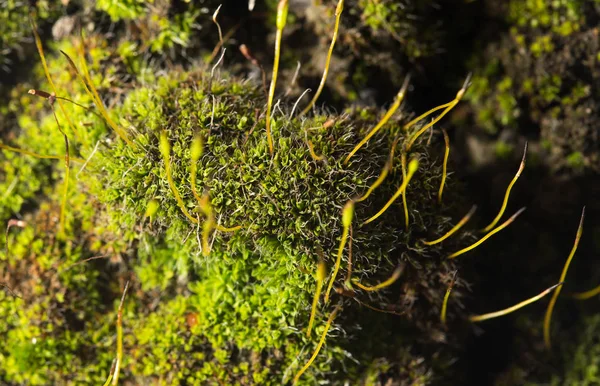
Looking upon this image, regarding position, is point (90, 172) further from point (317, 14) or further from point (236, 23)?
point (317, 14)

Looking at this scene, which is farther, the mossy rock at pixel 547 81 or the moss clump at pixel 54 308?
the mossy rock at pixel 547 81

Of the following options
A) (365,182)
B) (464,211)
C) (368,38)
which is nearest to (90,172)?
(365,182)

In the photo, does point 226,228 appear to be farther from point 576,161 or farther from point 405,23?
point 576,161

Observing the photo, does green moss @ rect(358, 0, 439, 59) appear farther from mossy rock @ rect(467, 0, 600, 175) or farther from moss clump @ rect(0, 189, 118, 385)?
moss clump @ rect(0, 189, 118, 385)

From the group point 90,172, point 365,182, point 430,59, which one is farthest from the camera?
point 430,59

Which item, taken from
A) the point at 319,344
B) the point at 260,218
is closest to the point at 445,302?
the point at 319,344

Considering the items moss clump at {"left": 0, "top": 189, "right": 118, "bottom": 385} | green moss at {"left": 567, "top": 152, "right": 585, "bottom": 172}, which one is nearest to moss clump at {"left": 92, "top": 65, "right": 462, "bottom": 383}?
moss clump at {"left": 0, "top": 189, "right": 118, "bottom": 385}

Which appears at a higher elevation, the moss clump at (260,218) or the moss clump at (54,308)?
the moss clump at (260,218)

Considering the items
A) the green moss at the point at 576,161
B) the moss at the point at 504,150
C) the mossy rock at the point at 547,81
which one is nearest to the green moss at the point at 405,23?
the mossy rock at the point at 547,81

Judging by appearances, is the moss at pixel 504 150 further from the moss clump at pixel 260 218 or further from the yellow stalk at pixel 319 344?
the yellow stalk at pixel 319 344
